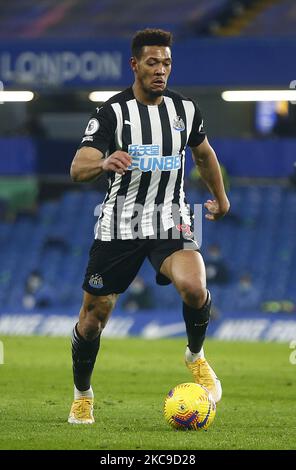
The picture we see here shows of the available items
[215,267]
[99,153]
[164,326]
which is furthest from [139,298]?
[99,153]

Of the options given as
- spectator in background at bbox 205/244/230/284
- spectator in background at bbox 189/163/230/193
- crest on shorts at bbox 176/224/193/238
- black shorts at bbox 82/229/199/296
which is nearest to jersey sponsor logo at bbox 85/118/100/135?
black shorts at bbox 82/229/199/296

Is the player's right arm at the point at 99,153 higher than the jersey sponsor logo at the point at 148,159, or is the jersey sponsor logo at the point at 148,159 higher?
the player's right arm at the point at 99,153

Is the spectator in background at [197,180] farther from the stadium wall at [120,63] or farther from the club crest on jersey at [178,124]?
the club crest on jersey at [178,124]

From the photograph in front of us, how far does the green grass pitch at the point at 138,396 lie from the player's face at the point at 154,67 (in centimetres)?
214

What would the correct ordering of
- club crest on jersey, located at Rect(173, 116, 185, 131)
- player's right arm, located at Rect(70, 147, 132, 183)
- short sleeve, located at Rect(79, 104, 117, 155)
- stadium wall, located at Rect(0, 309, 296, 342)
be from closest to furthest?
player's right arm, located at Rect(70, 147, 132, 183) → short sleeve, located at Rect(79, 104, 117, 155) → club crest on jersey, located at Rect(173, 116, 185, 131) → stadium wall, located at Rect(0, 309, 296, 342)

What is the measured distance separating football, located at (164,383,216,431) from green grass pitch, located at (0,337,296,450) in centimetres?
7

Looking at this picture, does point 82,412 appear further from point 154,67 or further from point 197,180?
point 197,180

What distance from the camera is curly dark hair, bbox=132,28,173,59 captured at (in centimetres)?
754

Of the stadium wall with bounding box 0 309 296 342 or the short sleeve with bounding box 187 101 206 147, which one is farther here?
the stadium wall with bounding box 0 309 296 342

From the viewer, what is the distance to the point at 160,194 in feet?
25.2

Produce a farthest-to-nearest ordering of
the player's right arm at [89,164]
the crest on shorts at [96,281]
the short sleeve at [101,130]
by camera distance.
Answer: the crest on shorts at [96,281] < the short sleeve at [101,130] < the player's right arm at [89,164]

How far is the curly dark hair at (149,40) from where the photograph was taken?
7.54 meters
